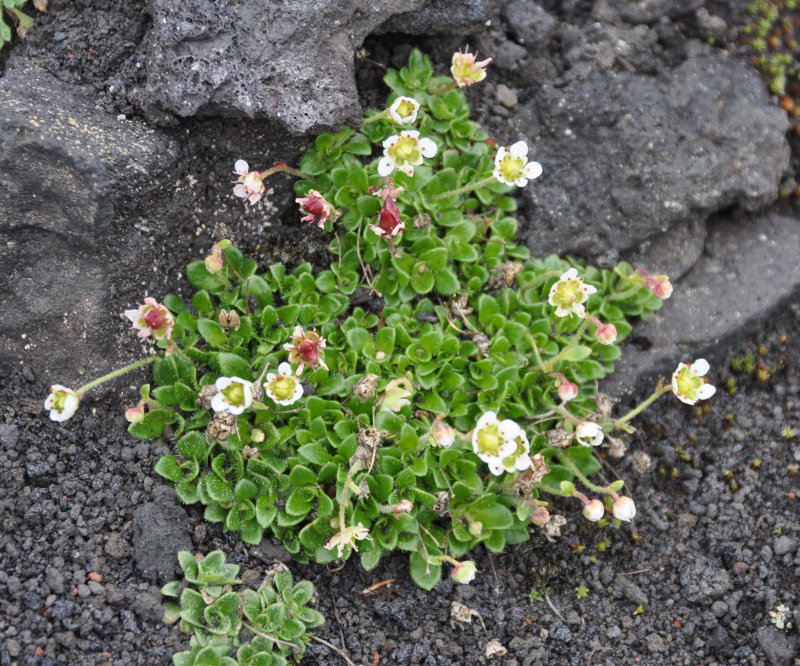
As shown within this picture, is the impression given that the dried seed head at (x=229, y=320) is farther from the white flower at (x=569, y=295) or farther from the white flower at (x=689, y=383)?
the white flower at (x=689, y=383)

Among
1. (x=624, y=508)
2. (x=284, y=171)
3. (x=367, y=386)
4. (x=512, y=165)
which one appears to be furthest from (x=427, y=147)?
(x=624, y=508)

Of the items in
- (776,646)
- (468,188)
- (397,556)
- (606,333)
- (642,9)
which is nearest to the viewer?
(776,646)

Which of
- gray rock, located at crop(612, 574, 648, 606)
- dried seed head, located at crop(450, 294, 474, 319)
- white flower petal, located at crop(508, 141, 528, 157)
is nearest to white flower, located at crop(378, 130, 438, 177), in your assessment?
white flower petal, located at crop(508, 141, 528, 157)

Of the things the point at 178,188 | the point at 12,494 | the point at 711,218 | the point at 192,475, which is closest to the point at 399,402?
the point at 192,475

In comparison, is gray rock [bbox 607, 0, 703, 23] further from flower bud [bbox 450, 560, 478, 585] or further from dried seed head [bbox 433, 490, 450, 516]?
flower bud [bbox 450, 560, 478, 585]

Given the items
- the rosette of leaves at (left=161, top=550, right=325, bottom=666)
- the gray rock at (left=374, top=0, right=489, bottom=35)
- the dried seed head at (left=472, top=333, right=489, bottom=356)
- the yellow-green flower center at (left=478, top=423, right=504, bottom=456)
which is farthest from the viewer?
the gray rock at (left=374, top=0, right=489, bottom=35)

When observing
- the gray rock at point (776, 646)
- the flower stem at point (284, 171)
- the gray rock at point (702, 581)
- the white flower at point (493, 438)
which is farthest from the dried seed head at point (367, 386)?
the gray rock at point (776, 646)

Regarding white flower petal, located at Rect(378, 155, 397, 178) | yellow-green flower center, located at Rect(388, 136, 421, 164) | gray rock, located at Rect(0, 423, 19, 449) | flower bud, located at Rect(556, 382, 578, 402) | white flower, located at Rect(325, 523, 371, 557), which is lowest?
white flower, located at Rect(325, 523, 371, 557)

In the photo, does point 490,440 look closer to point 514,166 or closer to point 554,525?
point 554,525

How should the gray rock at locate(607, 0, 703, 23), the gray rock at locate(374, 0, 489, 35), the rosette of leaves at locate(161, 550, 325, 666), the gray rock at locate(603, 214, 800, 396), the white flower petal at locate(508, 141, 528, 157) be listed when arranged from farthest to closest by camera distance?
the gray rock at locate(607, 0, 703, 23)
the gray rock at locate(603, 214, 800, 396)
the gray rock at locate(374, 0, 489, 35)
the white flower petal at locate(508, 141, 528, 157)
the rosette of leaves at locate(161, 550, 325, 666)
